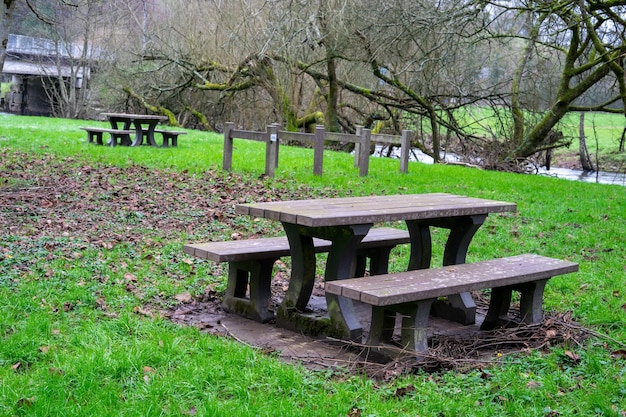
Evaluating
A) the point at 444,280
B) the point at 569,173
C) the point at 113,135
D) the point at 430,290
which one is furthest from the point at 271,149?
the point at 569,173

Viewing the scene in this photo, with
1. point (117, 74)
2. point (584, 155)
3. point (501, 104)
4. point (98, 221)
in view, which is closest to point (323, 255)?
point (98, 221)

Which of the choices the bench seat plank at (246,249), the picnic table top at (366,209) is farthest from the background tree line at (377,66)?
the bench seat plank at (246,249)

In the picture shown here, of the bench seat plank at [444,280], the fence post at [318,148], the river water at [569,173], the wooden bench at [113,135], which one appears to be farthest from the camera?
the river water at [569,173]

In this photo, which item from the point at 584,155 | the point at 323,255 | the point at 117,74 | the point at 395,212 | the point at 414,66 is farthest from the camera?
the point at 117,74

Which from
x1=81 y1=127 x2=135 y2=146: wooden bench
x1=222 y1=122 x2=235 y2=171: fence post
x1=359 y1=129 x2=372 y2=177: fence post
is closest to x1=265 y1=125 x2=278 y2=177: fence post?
x1=222 y1=122 x2=235 y2=171: fence post

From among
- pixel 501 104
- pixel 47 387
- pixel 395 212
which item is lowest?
pixel 47 387

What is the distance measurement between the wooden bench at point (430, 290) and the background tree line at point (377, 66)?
797 centimetres

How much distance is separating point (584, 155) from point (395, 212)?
2355cm

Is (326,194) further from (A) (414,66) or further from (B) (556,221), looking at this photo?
(A) (414,66)

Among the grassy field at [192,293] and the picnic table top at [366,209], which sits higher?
the picnic table top at [366,209]

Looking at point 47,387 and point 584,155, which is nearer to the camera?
point 47,387

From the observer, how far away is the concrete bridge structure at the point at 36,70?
36.2m

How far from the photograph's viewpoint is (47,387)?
156 inches

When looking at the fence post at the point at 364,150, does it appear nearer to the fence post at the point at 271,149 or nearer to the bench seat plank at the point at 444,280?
the fence post at the point at 271,149
